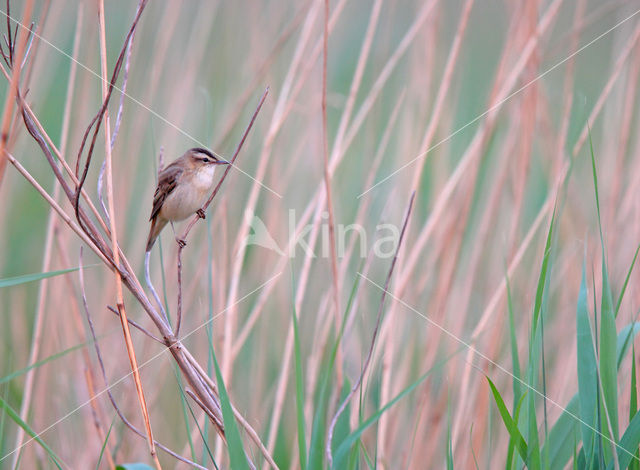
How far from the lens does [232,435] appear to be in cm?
93

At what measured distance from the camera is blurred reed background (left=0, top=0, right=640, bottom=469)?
5.32 feet

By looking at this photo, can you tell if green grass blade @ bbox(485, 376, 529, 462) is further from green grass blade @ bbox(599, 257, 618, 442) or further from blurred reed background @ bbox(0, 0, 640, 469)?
blurred reed background @ bbox(0, 0, 640, 469)

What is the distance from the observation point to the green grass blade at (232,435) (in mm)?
928

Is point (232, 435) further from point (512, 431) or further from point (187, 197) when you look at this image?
point (187, 197)

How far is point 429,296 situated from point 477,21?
136 cm

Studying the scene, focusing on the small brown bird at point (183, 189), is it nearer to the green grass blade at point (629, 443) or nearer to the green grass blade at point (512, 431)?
the green grass blade at point (512, 431)

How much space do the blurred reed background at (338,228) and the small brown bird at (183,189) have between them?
6 cm

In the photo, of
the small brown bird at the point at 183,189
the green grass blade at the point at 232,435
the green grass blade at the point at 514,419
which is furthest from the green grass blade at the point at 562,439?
the small brown bird at the point at 183,189

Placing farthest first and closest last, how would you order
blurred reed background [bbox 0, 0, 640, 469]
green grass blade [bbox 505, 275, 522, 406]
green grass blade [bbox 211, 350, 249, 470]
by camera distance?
blurred reed background [bbox 0, 0, 640, 469] < green grass blade [bbox 505, 275, 522, 406] < green grass blade [bbox 211, 350, 249, 470]

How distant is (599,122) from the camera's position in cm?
266

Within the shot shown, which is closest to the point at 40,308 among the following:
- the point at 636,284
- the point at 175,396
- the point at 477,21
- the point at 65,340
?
the point at 65,340

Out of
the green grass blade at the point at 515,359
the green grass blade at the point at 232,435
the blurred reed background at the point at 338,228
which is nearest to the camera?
the green grass blade at the point at 232,435

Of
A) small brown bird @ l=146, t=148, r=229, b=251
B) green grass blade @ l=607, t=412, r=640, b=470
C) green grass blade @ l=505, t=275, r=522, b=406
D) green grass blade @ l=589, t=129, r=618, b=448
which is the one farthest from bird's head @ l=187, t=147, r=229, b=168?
green grass blade @ l=607, t=412, r=640, b=470

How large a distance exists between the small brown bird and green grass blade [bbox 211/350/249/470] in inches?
28.6
